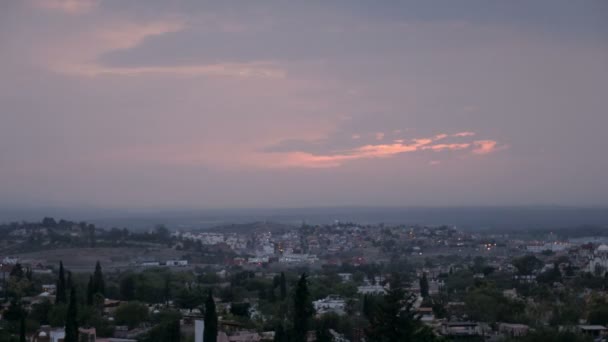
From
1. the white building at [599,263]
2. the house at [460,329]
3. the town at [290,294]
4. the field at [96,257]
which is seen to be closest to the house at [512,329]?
the town at [290,294]

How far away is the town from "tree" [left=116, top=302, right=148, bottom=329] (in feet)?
Answer: 0.13

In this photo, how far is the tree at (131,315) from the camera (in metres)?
29.0

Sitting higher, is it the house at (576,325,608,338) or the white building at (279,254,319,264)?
the white building at (279,254,319,264)

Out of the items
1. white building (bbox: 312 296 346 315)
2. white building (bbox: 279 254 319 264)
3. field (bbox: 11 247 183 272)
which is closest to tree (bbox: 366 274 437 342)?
white building (bbox: 312 296 346 315)

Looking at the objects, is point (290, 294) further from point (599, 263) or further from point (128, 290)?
point (599, 263)

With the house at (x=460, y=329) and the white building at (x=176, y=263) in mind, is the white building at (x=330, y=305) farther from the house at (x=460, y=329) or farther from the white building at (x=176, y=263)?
the white building at (x=176, y=263)

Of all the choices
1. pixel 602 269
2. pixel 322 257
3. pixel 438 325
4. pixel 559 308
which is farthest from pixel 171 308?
pixel 322 257

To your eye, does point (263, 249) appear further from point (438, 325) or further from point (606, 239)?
point (438, 325)

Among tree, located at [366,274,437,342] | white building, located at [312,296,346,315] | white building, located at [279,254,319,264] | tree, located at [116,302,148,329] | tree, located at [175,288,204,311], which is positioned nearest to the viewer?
tree, located at [366,274,437,342]

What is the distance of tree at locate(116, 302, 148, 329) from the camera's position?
29.0 meters

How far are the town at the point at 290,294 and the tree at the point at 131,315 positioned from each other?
1.6 inches

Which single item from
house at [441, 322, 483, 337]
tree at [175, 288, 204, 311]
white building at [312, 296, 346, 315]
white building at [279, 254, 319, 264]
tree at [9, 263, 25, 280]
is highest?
tree at [9, 263, 25, 280]

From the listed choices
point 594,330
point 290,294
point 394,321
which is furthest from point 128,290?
point 394,321

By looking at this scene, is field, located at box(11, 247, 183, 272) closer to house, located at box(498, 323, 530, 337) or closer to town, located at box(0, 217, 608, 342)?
town, located at box(0, 217, 608, 342)
